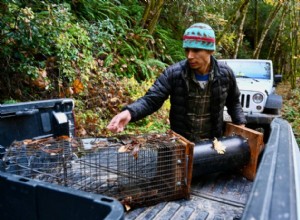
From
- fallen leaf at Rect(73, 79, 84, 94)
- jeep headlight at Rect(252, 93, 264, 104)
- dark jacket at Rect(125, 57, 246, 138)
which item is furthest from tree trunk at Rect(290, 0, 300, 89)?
dark jacket at Rect(125, 57, 246, 138)

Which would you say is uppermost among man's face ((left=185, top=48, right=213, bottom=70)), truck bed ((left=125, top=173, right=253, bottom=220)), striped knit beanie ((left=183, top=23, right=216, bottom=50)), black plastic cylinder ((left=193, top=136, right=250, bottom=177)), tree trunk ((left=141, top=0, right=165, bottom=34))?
tree trunk ((left=141, top=0, right=165, bottom=34))

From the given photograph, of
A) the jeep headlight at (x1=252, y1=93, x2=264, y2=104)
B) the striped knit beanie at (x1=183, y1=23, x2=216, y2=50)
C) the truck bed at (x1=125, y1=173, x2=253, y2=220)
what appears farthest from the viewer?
the jeep headlight at (x1=252, y1=93, x2=264, y2=104)

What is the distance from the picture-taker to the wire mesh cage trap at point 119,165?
8.63 feet

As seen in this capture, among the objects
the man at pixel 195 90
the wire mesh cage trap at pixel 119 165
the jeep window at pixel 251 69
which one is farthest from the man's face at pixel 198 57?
the jeep window at pixel 251 69

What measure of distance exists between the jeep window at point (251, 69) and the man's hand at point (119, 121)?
19.0ft

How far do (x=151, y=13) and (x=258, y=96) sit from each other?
5009 mm

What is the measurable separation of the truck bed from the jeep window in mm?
5102

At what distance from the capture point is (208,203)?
3.11m

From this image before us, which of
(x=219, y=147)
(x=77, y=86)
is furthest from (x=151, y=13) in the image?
(x=219, y=147)

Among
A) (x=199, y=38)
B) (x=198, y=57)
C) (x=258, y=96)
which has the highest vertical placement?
(x=199, y=38)

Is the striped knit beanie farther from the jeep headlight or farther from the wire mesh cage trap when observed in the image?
the jeep headlight

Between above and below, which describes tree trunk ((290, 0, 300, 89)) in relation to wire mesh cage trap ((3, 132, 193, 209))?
above

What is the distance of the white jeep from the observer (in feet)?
22.9

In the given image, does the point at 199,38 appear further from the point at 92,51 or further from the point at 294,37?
the point at 294,37
